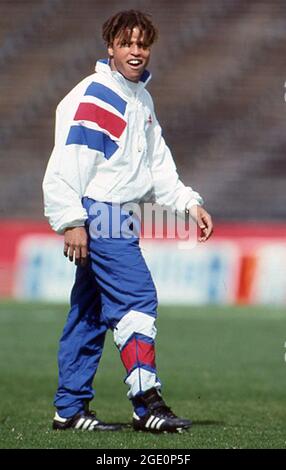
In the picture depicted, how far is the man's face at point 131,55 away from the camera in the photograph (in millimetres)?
5953

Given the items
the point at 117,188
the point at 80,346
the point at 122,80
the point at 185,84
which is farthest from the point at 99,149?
the point at 185,84

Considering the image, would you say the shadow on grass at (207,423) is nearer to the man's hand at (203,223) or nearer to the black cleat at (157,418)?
the black cleat at (157,418)

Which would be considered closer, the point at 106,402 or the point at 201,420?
the point at 201,420

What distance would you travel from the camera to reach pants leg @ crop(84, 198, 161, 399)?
587cm

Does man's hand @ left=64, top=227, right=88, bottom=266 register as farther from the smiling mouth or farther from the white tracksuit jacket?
the smiling mouth

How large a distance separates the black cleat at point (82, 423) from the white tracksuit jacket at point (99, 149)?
3.10 ft

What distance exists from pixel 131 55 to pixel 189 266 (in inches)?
400

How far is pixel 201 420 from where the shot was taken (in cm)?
673

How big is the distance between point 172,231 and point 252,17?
6345mm

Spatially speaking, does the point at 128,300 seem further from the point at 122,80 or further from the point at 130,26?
the point at 130,26

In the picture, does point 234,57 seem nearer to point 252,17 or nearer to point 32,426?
point 252,17

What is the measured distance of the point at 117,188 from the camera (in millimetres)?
5941

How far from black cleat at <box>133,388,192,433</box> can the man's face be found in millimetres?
1454
